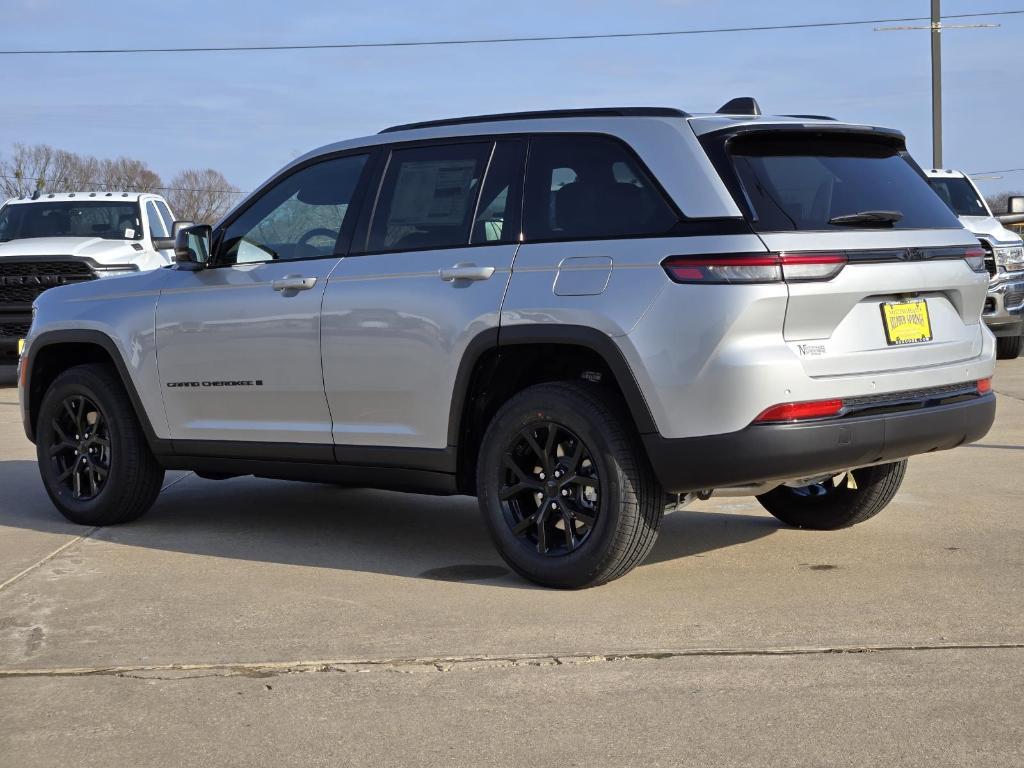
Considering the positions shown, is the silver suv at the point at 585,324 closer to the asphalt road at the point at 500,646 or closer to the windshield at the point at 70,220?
the asphalt road at the point at 500,646

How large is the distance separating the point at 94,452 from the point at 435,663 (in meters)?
3.40

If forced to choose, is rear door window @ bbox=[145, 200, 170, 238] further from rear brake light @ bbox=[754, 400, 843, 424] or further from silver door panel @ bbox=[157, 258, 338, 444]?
rear brake light @ bbox=[754, 400, 843, 424]

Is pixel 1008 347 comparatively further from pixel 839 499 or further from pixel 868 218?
pixel 868 218

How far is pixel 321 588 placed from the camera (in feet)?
19.4

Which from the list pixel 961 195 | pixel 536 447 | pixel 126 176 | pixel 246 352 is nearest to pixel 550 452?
pixel 536 447

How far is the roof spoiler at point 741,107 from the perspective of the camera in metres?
5.94

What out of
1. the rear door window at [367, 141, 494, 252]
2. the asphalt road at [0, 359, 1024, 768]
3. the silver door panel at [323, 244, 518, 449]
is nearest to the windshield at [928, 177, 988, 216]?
the asphalt road at [0, 359, 1024, 768]

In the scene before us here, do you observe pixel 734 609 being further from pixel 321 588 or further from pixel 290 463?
pixel 290 463

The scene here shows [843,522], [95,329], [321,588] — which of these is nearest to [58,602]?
[321,588]

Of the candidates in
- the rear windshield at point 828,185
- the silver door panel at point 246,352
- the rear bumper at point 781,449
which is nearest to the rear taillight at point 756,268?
the rear windshield at point 828,185

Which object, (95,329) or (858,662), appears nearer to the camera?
(858,662)

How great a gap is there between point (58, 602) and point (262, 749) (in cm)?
208

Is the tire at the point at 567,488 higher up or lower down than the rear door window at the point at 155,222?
lower down

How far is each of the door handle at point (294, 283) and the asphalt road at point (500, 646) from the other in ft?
4.01
